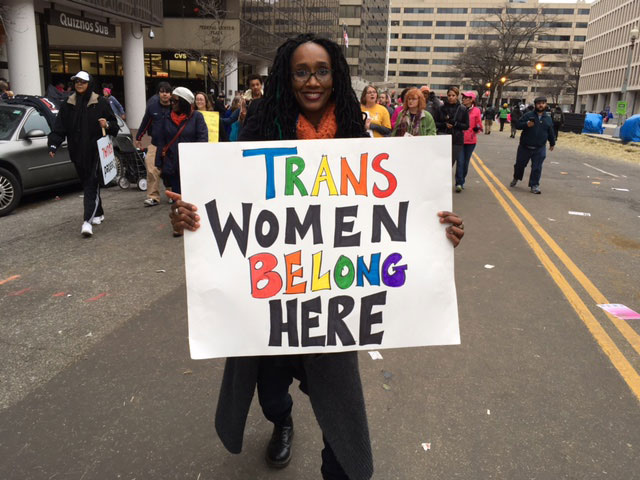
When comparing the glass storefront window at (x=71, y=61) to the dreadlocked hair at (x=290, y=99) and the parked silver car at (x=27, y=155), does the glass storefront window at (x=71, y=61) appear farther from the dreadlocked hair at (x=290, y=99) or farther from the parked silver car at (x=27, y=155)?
the dreadlocked hair at (x=290, y=99)

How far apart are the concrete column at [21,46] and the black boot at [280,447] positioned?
1683 centimetres

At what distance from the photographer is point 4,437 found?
2.76 m

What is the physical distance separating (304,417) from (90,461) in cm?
112

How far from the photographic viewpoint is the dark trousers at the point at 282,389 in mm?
2188

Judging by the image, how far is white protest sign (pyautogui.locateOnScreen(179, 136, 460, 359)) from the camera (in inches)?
79.0

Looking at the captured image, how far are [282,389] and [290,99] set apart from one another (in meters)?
1.30

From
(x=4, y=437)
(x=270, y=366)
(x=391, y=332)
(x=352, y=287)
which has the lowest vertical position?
(x=4, y=437)

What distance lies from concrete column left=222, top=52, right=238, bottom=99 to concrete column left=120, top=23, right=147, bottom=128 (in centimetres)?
787

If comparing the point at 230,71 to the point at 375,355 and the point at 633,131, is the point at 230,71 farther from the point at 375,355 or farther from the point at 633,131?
the point at 375,355

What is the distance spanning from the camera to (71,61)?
3375cm

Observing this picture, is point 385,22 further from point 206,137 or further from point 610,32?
point 206,137

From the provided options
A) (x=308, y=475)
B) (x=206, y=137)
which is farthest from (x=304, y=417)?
(x=206, y=137)

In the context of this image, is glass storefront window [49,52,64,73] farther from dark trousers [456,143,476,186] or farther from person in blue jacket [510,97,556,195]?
person in blue jacket [510,97,556,195]

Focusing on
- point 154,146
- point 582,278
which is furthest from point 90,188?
point 582,278
